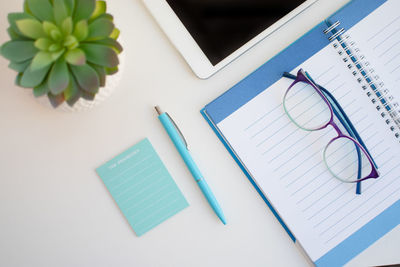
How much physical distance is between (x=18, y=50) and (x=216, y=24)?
32 centimetres

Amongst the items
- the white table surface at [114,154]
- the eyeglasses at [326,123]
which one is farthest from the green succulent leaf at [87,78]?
the eyeglasses at [326,123]

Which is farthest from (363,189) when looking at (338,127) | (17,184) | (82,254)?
(17,184)

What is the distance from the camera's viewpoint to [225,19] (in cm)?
60

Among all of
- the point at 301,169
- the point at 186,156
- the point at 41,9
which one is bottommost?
the point at 301,169

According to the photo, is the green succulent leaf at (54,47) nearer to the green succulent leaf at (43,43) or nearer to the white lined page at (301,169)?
the green succulent leaf at (43,43)

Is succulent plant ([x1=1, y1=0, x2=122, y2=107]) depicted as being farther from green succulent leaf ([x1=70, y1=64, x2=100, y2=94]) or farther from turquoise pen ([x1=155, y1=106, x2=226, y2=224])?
turquoise pen ([x1=155, y1=106, x2=226, y2=224])

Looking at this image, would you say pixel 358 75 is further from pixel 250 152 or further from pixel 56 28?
pixel 56 28

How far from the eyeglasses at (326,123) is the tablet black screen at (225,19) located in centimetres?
13

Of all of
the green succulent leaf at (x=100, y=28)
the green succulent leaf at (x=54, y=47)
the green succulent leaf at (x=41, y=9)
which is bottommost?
the green succulent leaf at (x=100, y=28)

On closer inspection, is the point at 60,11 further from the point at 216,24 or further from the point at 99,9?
the point at 216,24

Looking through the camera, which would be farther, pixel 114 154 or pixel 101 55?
pixel 114 154

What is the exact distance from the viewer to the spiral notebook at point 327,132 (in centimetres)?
62

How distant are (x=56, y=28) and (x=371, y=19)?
1.79 ft

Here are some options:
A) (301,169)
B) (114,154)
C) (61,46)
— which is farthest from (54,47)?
(301,169)
